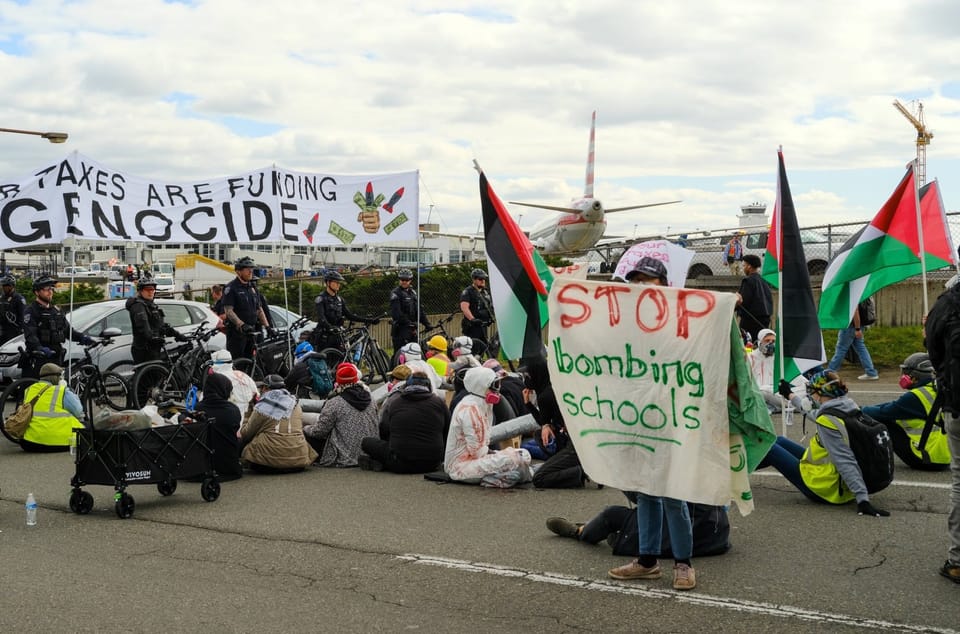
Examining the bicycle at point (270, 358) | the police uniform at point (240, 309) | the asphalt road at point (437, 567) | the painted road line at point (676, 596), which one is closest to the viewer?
the painted road line at point (676, 596)

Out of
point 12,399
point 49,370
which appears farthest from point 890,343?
point 12,399

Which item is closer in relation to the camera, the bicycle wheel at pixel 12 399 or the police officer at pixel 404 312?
the bicycle wheel at pixel 12 399

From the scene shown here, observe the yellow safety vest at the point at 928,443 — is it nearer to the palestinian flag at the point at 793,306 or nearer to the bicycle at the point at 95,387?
the palestinian flag at the point at 793,306

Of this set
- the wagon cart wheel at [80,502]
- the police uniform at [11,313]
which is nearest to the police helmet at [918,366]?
the wagon cart wheel at [80,502]

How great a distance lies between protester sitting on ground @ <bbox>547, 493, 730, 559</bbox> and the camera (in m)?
7.02

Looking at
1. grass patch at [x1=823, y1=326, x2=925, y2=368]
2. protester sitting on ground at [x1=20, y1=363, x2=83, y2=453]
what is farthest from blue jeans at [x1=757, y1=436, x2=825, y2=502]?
grass patch at [x1=823, y1=326, x2=925, y2=368]

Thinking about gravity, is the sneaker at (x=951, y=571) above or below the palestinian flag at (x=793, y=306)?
below

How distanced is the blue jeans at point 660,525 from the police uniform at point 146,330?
971 cm

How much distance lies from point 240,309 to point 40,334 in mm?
2635

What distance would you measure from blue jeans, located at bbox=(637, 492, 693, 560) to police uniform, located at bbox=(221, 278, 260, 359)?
31.5ft

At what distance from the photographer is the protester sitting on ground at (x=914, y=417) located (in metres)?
9.33

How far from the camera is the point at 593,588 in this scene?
6.34 m

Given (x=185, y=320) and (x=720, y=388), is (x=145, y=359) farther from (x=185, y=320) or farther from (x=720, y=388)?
(x=720, y=388)

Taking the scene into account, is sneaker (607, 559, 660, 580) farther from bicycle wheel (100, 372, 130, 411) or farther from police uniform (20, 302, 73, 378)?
police uniform (20, 302, 73, 378)
